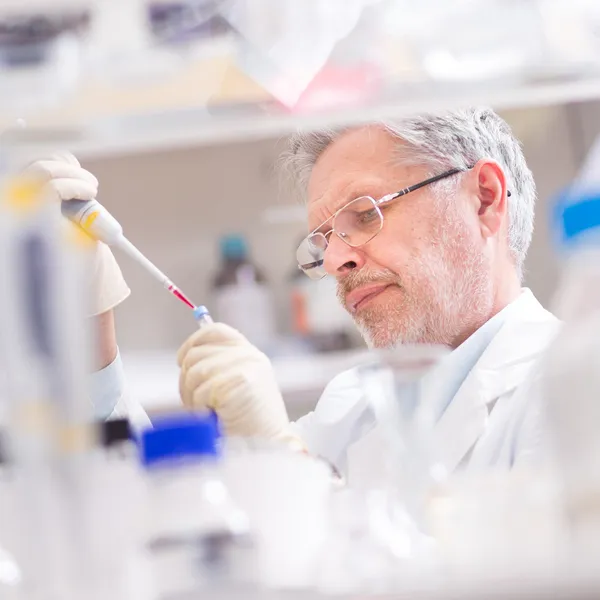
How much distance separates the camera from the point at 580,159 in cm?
196

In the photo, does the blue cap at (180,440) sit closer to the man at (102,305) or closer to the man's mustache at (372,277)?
the man at (102,305)

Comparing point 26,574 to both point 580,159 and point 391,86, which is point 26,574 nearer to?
point 391,86

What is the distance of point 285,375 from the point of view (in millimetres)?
1591

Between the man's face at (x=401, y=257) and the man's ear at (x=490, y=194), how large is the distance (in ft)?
0.12

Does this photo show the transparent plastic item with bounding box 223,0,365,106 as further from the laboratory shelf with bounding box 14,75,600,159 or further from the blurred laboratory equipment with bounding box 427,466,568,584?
the blurred laboratory equipment with bounding box 427,466,568,584

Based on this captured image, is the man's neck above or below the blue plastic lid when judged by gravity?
above

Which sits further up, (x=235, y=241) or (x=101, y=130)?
(x=235, y=241)

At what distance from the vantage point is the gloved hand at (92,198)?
96cm

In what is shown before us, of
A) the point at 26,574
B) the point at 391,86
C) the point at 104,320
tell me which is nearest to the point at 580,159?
the point at 104,320

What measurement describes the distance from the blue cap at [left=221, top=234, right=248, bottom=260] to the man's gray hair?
440 millimetres

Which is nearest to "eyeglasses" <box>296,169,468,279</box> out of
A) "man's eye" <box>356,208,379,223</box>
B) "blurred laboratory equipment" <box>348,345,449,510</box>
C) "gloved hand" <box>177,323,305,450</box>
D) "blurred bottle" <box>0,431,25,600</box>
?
"man's eye" <box>356,208,379,223</box>

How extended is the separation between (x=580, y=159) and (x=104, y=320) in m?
1.30

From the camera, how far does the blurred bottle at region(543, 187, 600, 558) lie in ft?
1.49

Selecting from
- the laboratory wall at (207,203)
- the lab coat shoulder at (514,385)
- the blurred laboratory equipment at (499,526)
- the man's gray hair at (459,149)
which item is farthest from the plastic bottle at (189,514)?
the laboratory wall at (207,203)
